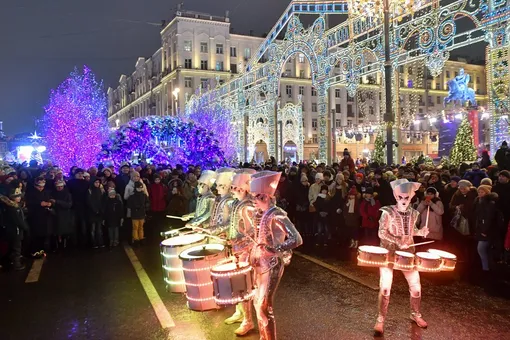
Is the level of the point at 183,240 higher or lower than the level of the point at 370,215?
higher

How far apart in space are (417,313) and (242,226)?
8.05 ft

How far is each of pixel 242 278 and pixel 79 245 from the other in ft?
26.5

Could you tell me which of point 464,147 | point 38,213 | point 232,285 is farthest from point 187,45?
point 232,285

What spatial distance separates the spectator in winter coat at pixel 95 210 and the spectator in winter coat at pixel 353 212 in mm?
5867

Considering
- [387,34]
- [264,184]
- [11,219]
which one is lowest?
[11,219]

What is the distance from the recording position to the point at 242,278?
176 inches

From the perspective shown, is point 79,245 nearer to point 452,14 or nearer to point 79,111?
point 452,14

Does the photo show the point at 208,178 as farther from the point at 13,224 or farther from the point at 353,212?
the point at 13,224

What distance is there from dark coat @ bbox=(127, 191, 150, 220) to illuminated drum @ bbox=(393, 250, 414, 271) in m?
7.41

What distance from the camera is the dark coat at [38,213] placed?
10.1 metres

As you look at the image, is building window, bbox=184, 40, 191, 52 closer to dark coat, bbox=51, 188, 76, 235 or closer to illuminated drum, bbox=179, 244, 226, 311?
dark coat, bbox=51, 188, 76, 235

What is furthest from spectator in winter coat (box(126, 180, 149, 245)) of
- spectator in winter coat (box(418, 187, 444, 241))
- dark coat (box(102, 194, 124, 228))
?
spectator in winter coat (box(418, 187, 444, 241))

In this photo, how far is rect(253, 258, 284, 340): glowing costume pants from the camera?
14.8 ft

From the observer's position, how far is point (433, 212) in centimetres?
848
